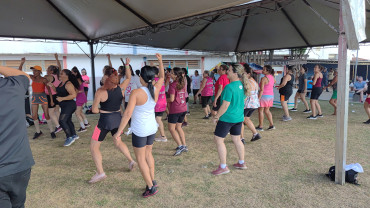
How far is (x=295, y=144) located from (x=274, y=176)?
1.95m

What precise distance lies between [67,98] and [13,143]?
362 centimetres

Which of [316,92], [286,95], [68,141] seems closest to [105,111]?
[68,141]

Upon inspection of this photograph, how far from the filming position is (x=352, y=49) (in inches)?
124

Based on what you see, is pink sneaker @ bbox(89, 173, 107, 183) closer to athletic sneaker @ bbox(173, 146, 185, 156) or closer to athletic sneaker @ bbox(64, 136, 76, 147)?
athletic sneaker @ bbox(173, 146, 185, 156)

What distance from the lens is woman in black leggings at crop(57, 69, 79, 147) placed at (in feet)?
16.3

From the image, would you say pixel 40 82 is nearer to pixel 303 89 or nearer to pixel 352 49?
pixel 352 49

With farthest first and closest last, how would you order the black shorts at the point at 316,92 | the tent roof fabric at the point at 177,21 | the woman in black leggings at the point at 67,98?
the black shorts at the point at 316,92
the tent roof fabric at the point at 177,21
the woman in black leggings at the point at 67,98

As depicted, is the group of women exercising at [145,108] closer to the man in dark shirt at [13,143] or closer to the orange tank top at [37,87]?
the orange tank top at [37,87]

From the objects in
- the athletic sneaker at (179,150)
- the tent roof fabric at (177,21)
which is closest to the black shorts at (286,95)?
the tent roof fabric at (177,21)

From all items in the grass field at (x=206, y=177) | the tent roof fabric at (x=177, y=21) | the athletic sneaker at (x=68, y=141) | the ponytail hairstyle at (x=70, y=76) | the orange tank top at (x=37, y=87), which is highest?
the tent roof fabric at (x=177, y=21)

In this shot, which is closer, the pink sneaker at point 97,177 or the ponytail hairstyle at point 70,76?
the pink sneaker at point 97,177

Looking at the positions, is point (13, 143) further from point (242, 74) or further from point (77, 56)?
point (77, 56)

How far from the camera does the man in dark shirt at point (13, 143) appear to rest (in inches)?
63.8

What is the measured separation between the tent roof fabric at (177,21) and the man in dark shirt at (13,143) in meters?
4.60
